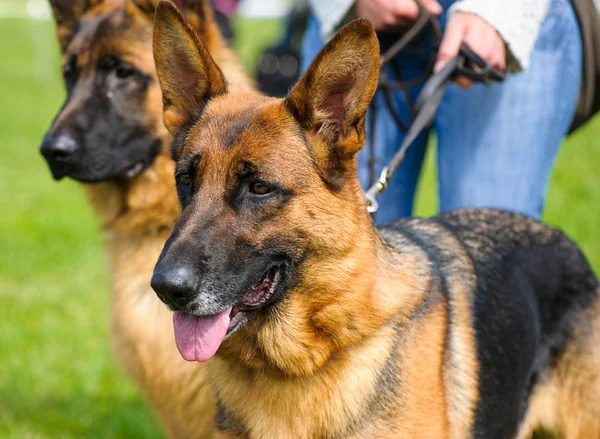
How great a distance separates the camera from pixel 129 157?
13.9 feet

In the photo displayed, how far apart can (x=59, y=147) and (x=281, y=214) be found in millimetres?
1951

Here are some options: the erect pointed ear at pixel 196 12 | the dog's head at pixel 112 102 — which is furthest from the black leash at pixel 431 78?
the dog's head at pixel 112 102

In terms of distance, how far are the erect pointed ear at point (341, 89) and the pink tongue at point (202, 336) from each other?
76 cm

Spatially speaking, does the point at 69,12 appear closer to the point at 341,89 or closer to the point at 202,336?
the point at 341,89

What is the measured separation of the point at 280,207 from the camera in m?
2.65

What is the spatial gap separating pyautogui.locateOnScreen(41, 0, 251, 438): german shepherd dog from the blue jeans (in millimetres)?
1510

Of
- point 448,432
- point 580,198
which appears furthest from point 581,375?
point 580,198

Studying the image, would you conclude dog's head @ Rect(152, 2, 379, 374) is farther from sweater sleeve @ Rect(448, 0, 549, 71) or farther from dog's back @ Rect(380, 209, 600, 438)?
sweater sleeve @ Rect(448, 0, 549, 71)

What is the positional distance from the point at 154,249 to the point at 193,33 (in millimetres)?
1677

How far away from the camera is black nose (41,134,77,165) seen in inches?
161

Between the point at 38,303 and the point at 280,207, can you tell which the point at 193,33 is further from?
the point at 38,303

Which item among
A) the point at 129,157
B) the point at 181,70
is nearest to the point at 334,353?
the point at 181,70

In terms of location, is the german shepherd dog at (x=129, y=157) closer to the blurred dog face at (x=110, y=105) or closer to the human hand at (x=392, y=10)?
the blurred dog face at (x=110, y=105)

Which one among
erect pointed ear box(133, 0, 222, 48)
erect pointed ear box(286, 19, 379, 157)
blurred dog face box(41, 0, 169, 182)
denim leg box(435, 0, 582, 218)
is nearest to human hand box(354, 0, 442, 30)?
denim leg box(435, 0, 582, 218)
